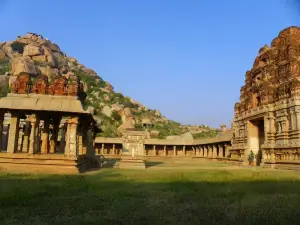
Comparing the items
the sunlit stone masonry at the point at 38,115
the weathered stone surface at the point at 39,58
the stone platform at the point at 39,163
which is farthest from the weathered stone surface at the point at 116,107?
the stone platform at the point at 39,163

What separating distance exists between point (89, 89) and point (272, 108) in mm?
75495

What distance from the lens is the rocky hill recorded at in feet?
223

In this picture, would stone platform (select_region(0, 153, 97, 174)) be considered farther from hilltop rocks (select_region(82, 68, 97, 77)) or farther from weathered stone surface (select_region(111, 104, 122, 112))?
hilltop rocks (select_region(82, 68, 97, 77))

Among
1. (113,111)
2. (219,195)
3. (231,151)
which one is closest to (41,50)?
(113,111)

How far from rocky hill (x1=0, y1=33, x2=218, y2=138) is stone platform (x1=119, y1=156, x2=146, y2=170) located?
1139 inches

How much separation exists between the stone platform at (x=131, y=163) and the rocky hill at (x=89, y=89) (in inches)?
1139

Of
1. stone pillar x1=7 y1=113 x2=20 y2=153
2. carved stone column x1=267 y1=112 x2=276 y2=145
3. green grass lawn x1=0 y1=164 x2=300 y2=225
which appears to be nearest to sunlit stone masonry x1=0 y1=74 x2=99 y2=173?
stone pillar x1=7 y1=113 x2=20 y2=153

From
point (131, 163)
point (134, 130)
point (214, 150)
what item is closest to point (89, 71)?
point (214, 150)

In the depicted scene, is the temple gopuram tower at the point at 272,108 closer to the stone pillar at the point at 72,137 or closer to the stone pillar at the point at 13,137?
the stone pillar at the point at 72,137

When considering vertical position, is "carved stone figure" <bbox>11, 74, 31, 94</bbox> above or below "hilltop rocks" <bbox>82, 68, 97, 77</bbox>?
below

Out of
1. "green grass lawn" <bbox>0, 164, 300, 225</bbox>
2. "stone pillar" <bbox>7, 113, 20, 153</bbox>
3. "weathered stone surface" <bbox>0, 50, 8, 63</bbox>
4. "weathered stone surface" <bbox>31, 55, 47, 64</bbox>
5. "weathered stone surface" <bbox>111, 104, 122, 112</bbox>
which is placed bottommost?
"green grass lawn" <bbox>0, 164, 300, 225</bbox>

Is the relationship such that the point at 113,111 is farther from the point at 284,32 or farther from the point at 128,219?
the point at 128,219

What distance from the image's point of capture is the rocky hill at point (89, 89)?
68000mm

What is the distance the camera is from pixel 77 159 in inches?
639
